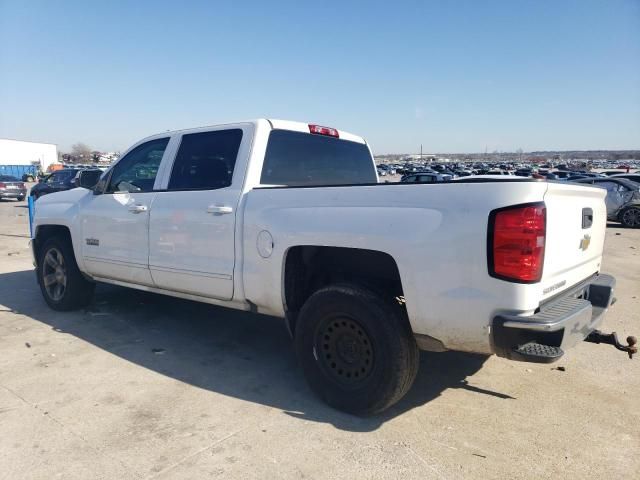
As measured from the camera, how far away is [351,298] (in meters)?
3.22

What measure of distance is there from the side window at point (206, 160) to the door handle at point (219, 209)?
0.20 m

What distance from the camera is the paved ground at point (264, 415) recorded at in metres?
2.77

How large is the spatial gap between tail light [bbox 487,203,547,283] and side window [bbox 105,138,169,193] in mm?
3351

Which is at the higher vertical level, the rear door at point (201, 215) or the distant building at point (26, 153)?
the distant building at point (26, 153)

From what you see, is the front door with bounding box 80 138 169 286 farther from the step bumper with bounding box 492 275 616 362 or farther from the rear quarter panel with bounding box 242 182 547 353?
Answer: the step bumper with bounding box 492 275 616 362

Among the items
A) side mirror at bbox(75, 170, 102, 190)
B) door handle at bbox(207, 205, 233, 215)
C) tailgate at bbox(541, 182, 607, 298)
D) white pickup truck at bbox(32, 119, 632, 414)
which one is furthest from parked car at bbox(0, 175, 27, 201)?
tailgate at bbox(541, 182, 607, 298)

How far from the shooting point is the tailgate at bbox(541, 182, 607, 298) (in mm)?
2785

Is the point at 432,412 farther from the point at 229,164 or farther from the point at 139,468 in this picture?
the point at 229,164

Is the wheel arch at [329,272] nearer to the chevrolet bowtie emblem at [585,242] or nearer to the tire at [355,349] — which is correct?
the tire at [355,349]

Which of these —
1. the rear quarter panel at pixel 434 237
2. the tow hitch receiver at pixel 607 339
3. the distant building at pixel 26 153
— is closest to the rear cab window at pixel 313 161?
the rear quarter panel at pixel 434 237

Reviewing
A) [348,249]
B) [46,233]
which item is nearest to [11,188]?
[46,233]

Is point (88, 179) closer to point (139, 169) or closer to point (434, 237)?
point (139, 169)

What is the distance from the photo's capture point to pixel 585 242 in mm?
3354

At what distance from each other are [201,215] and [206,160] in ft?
1.87
